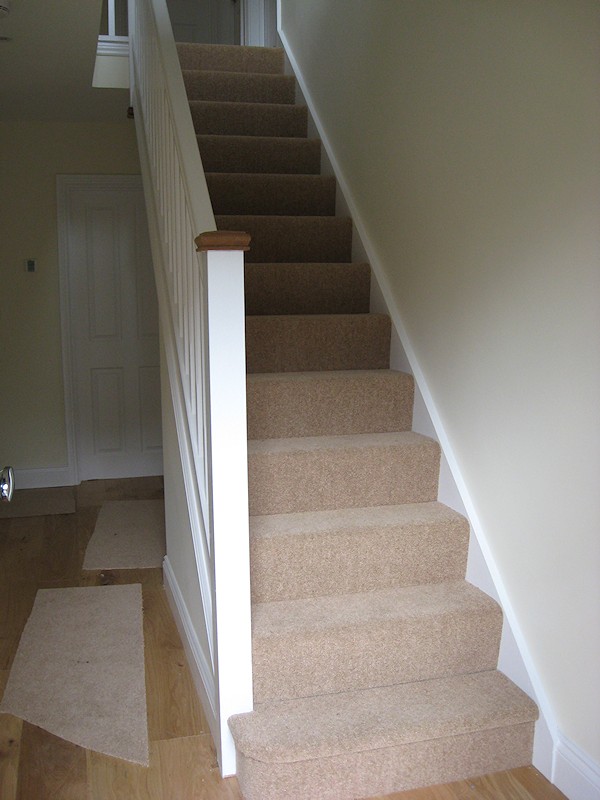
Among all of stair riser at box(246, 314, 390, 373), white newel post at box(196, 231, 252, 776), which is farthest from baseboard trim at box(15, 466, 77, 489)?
white newel post at box(196, 231, 252, 776)

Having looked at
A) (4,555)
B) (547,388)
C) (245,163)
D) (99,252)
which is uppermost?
(245,163)

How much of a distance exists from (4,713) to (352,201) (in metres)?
2.57

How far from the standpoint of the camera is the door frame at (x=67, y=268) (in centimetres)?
480

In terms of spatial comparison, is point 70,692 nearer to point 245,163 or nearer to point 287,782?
point 287,782

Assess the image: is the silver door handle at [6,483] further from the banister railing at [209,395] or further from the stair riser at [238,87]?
the stair riser at [238,87]

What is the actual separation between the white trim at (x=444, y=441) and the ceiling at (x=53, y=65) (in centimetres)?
125

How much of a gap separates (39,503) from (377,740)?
3193mm

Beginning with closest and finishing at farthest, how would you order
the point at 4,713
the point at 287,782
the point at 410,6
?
1. the point at 287,782
2. the point at 4,713
3. the point at 410,6

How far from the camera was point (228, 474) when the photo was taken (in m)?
1.95

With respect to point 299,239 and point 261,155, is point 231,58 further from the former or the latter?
point 299,239

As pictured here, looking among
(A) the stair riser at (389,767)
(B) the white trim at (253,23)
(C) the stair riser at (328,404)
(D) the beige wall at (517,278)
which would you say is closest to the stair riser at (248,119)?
(D) the beige wall at (517,278)

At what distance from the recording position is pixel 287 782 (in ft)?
6.27

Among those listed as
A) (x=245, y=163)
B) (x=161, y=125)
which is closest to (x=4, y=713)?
(x=161, y=125)

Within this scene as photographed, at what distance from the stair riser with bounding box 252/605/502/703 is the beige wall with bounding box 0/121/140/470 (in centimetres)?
333
